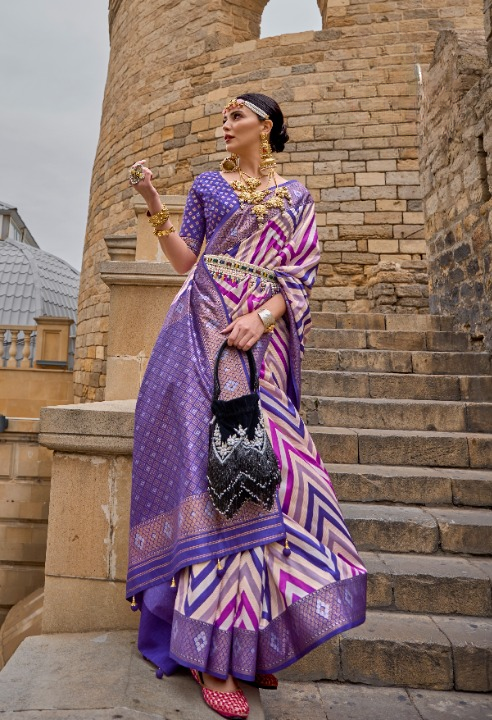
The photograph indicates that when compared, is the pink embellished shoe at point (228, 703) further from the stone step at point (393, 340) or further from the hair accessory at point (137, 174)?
the stone step at point (393, 340)

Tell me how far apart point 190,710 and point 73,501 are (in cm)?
75

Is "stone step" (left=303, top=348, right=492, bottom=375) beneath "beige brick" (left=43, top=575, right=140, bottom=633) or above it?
above

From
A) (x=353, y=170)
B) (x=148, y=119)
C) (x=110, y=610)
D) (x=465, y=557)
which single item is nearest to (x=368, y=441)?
(x=465, y=557)

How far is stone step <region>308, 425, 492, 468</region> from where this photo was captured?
278 centimetres

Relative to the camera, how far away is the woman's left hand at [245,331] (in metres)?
1.31

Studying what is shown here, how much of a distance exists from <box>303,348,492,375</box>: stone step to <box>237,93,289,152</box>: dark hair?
→ 233 centimetres

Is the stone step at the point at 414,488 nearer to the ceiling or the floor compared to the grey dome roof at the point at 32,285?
nearer to the floor

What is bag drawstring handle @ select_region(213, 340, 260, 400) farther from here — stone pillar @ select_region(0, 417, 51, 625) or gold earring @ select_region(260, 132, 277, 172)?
stone pillar @ select_region(0, 417, 51, 625)

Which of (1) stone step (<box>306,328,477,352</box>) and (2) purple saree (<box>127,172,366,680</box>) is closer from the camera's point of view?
(2) purple saree (<box>127,172,366,680</box>)

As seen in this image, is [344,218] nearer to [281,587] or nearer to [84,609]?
[84,609]

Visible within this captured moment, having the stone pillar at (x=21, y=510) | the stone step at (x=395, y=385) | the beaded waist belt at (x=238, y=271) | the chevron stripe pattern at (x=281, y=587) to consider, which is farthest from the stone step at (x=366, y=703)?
the stone pillar at (x=21, y=510)

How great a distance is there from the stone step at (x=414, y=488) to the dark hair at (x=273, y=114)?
5.45 ft

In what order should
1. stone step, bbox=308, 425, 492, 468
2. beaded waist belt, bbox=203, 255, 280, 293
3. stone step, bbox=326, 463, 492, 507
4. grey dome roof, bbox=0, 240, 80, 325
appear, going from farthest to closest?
grey dome roof, bbox=0, 240, 80, 325 < stone step, bbox=308, 425, 492, 468 < stone step, bbox=326, 463, 492, 507 < beaded waist belt, bbox=203, 255, 280, 293

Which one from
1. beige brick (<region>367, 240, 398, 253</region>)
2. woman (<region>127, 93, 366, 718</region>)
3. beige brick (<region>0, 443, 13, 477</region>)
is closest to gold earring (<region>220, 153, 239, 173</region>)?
woman (<region>127, 93, 366, 718</region>)
